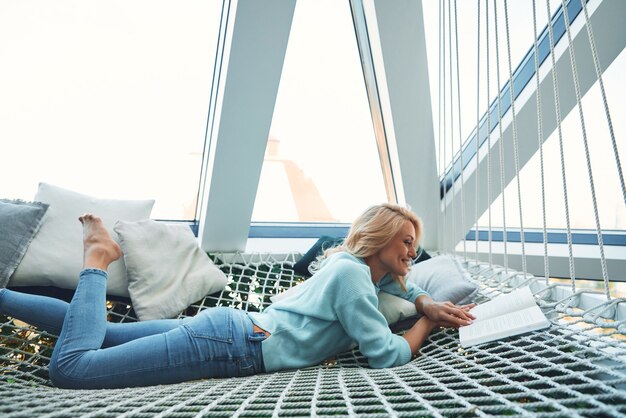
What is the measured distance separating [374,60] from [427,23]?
36 centimetres

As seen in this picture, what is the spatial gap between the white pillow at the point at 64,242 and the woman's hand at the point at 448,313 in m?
1.27

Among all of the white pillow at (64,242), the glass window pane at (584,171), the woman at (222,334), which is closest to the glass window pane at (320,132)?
the glass window pane at (584,171)

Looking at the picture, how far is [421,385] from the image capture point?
1.12m

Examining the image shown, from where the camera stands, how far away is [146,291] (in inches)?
78.8

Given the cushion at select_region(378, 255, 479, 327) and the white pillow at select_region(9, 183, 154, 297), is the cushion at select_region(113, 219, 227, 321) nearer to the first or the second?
the white pillow at select_region(9, 183, 154, 297)

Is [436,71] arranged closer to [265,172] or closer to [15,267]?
[265,172]

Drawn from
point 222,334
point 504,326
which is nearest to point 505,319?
point 504,326

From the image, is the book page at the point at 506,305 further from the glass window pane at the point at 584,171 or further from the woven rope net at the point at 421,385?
the glass window pane at the point at 584,171

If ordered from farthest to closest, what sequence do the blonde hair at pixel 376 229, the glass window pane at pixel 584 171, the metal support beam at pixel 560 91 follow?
the glass window pane at pixel 584 171, the metal support beam at pixel 560 91, the blonde hair at pixel 376 229

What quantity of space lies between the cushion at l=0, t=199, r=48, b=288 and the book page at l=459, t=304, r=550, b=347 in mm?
1697

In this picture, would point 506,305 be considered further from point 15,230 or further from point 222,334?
point 15,230

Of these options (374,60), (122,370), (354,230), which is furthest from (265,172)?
(122,370)

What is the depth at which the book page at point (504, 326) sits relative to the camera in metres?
1.32

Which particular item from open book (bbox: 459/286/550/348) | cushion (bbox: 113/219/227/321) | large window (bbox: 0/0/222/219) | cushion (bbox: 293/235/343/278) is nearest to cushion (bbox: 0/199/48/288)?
cushion (bbox: 113/219/227/321)
